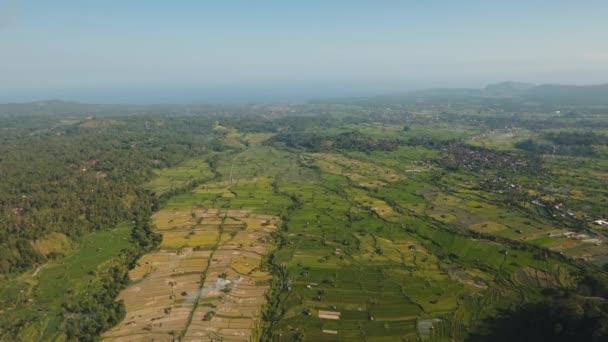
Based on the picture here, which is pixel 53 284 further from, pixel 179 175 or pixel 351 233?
pixel 179 175

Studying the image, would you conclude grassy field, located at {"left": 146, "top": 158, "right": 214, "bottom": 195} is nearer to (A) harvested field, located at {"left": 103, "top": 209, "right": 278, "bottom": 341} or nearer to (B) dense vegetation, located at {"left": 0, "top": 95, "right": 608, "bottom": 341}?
(B) dense vegetation, located at {"left": 0, "top": 95, "right": 608, "bottom": 341}

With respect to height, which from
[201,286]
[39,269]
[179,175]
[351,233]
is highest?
[179,175]

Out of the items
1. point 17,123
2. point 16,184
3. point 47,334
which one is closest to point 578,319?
point 47,334

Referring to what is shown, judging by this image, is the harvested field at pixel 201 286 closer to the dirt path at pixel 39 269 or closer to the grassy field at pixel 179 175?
the dirt path at pixel 39 269

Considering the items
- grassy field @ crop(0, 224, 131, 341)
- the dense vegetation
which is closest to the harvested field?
the dense vegetation

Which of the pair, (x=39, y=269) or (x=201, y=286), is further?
(x=39, y=269)

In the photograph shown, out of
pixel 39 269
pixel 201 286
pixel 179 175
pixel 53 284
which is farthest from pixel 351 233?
pixel 179 175

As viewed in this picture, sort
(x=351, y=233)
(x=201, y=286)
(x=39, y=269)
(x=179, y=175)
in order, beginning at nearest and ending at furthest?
1. (x=201, y=286)
2. (x=39, y=269)
3. (x=351, y=233)
4. (x=179, y=175)

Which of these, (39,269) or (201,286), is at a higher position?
(39,269)
